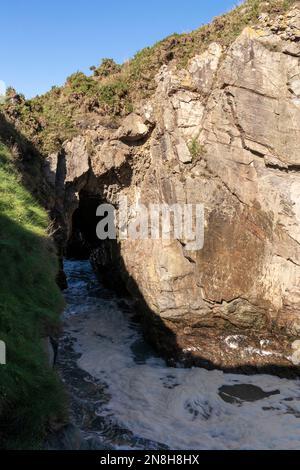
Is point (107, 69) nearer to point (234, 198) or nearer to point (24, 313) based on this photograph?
point (234, 198)

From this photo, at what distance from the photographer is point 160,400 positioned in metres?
11.3

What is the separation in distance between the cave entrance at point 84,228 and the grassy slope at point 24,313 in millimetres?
8476

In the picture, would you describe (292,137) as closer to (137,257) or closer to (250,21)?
(250,21)

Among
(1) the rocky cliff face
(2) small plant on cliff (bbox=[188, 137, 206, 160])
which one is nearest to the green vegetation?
(1) the rocky cliff face

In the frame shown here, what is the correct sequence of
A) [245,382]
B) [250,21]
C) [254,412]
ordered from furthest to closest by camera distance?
[250,21]
[245,382]
[254,412]

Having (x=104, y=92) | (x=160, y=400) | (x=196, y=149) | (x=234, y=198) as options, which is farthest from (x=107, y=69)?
(x=160, y=400)

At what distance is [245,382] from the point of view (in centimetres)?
1247

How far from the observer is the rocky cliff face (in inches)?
529

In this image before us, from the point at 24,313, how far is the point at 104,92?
1260 centimetres

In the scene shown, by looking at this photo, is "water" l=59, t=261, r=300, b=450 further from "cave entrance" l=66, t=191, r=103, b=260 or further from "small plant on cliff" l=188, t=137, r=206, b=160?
"small plant on cliff" l=188, t=137, r=206, b=160

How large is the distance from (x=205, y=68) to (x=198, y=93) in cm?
96
